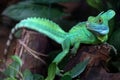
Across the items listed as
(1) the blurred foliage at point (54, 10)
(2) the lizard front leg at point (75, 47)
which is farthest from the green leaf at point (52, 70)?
(1) the blurred foliage at point (54, 10)

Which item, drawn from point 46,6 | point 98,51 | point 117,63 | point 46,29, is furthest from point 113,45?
point 46,6

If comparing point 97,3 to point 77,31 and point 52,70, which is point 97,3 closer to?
point 77,31

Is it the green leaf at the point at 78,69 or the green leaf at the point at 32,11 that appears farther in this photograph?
the green leaf at the point at 32,11

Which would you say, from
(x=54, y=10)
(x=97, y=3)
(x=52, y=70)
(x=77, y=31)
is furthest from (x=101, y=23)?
(x=54, y=10)

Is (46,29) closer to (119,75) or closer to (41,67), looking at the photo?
(41,67)

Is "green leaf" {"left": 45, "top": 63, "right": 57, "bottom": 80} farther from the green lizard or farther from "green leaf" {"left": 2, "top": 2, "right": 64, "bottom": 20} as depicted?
"green leaf" {"left": 2, "top": 2, "right": 64, "bottom": 20}

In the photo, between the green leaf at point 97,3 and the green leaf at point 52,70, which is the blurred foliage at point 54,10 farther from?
the green leaf at point 52,70
